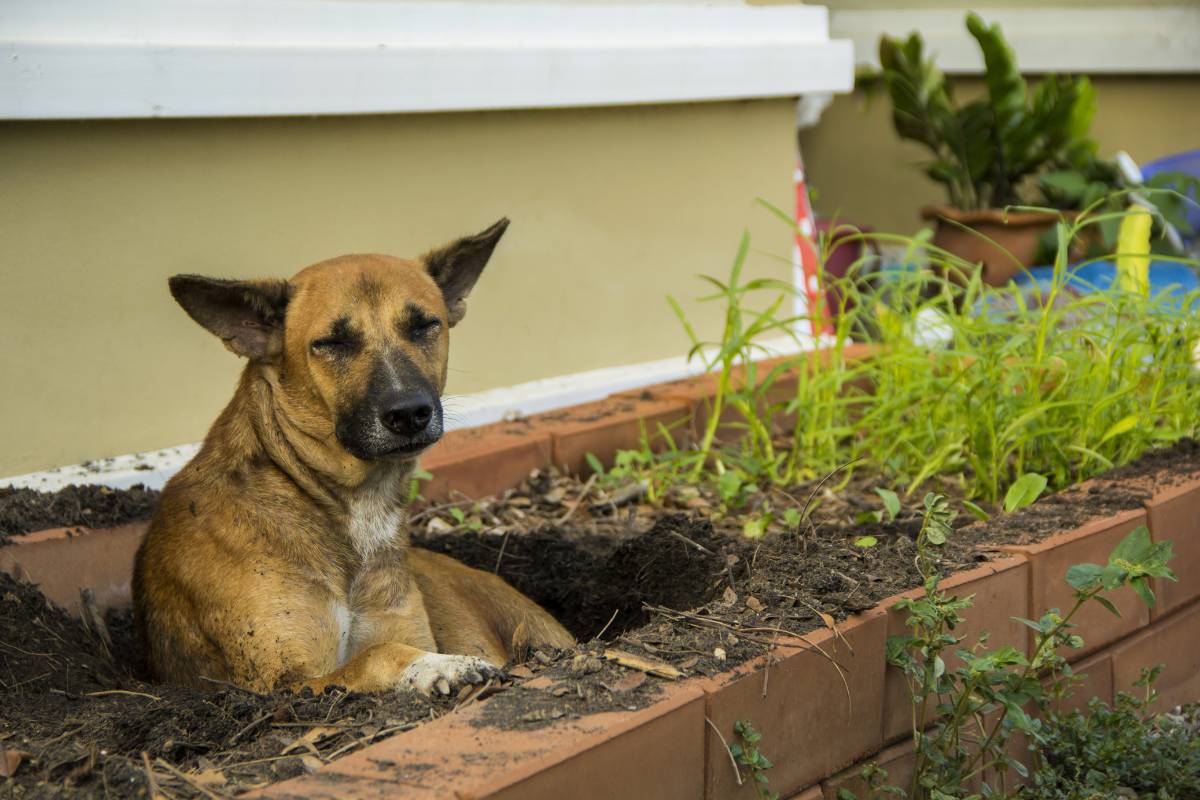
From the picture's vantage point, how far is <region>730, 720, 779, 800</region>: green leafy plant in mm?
2787

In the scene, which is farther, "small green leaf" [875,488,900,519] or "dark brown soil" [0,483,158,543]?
"small green leaf" [875,488,900,519]

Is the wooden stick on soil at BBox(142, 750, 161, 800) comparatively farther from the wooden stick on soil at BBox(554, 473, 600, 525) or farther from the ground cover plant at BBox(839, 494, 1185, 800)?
the wooden stick on soil at BBox(554, 473, 600, 525)

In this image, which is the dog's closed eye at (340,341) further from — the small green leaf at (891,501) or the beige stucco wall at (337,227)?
the small green leaf at (891,501)

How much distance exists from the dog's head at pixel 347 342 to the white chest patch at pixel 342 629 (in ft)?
1.27

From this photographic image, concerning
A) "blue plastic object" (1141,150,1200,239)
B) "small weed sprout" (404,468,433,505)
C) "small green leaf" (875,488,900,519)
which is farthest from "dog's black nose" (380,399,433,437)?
"blue plastic object" (1141,150,1200,239)

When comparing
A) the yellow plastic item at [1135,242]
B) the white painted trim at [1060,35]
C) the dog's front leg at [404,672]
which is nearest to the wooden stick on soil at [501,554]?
the dog's front leg at [404,672]

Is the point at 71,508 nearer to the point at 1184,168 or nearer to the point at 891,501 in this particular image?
the point at 891,501

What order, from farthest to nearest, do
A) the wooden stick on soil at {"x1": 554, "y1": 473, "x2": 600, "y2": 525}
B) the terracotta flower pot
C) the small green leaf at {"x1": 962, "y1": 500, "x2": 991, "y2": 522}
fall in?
the terracotta flower pot, the wooden stick on soil at {"x1": 554, "y1": 473, "x2": 600, "y2": 525}, the small green leaf at {"x1": 962, "y1": 500, "x2": 991, "y2": 522}

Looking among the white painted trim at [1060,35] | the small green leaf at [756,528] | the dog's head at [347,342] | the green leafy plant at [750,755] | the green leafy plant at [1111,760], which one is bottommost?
the green leafy plant at [1111,760]

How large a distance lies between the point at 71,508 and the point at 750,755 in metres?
2.32

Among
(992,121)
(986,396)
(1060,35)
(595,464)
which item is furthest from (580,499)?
(1060,35)

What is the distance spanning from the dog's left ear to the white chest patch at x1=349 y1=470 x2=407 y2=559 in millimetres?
552

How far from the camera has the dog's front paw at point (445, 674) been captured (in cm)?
291

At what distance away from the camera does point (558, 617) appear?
4496mm
